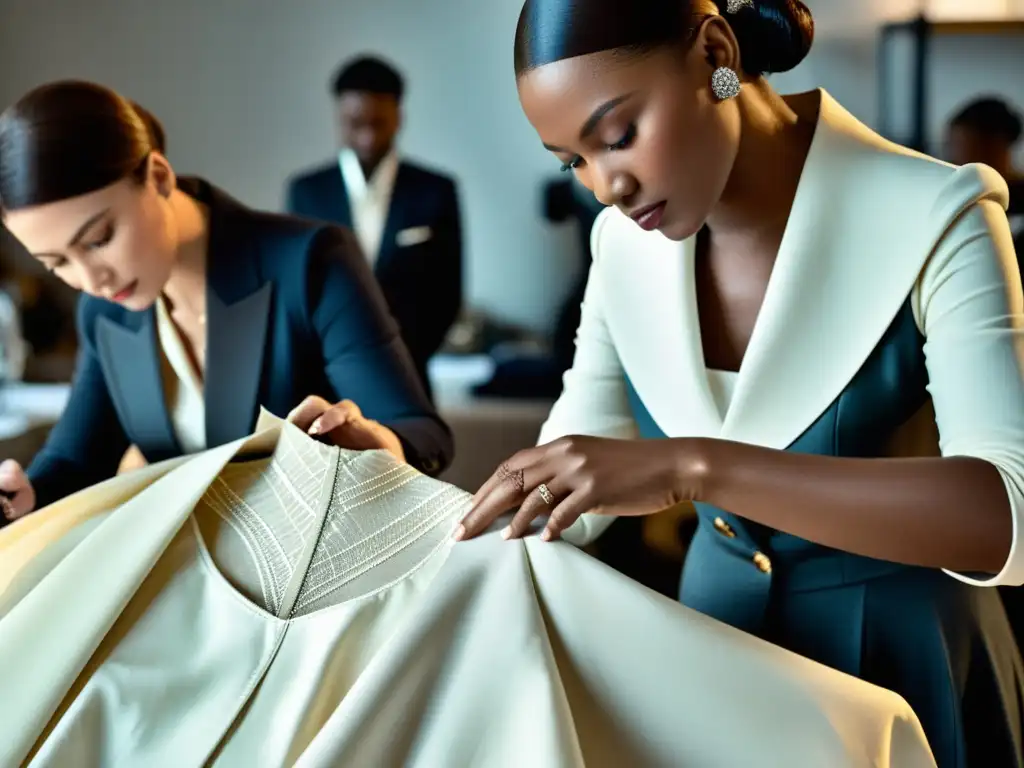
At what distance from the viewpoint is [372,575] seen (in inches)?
22.4

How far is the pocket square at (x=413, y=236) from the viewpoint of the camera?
32.7 inches

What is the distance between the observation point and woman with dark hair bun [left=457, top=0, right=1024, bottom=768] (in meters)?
0.47

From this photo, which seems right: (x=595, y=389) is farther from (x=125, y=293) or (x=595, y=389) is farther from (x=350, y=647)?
(x=125, y=293)

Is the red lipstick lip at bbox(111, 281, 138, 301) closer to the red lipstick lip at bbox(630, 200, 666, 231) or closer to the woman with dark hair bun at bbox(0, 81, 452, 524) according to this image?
the woman with dark hair bun at bbox(0, 81, 452, 524)

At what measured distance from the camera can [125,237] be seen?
0.65 metres

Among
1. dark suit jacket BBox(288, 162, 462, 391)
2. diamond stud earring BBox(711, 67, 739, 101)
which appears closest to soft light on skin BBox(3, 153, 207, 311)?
dark suit jacket BBox(288, 162, 462, 391)

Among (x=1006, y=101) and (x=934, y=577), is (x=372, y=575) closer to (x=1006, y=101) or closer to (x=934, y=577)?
(x=934, y=577)

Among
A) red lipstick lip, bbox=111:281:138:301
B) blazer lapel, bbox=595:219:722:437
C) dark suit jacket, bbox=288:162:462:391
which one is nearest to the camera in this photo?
blazer lapel, bbox=595:219:722:437

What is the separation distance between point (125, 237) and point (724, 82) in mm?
382

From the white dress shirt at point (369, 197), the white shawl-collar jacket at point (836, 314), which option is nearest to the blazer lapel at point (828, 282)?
the white shawl-collar jacket at point (836, 314)

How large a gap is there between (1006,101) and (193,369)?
1.88 ft

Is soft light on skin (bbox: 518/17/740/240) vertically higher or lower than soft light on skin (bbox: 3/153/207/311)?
higher

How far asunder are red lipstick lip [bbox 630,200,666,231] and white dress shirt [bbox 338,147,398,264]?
1.03 feet

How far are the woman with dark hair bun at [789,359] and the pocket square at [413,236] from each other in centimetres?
25
